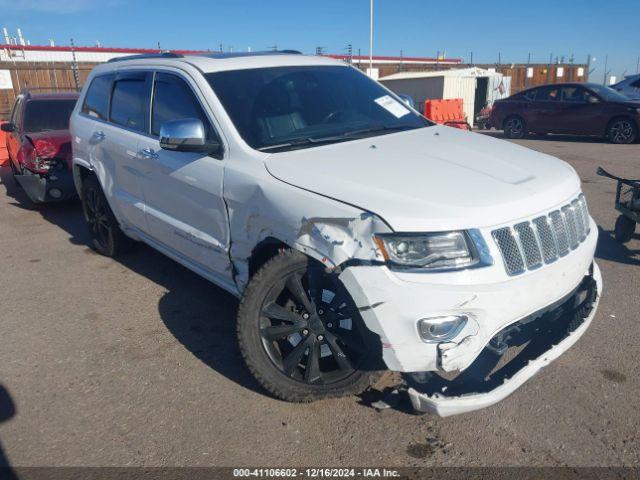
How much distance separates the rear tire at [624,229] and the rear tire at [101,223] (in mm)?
5057

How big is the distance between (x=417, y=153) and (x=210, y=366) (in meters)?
1.89

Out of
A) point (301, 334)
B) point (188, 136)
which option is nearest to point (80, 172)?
point (188, 136)

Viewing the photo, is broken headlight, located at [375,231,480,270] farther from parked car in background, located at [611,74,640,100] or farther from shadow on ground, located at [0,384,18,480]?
parked car in background, located at [611,74,640,100]

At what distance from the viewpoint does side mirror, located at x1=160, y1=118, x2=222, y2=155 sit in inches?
132

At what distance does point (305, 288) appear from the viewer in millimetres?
2863

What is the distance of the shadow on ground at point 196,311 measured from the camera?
3611 mm

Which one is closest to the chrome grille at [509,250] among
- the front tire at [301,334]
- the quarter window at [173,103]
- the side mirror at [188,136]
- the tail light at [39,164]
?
the front tire at [301,334]

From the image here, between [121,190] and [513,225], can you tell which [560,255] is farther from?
[121,190]

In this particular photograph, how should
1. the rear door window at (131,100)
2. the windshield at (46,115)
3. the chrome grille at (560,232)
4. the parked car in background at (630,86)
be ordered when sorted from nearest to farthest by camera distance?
the chrome grille at (560,232)
the rear door window at (131,100)
the windshield at (46,115)
the parked car in background at (630,86)

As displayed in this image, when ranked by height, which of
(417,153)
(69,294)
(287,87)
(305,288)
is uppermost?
(287,87)

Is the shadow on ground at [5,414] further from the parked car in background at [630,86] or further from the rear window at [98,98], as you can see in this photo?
the parked car in background at [630,86]

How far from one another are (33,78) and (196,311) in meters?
19.8

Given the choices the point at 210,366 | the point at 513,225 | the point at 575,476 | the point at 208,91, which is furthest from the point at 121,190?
the point at 575,476

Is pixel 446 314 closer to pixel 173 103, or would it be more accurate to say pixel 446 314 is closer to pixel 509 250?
pixel 509 250
